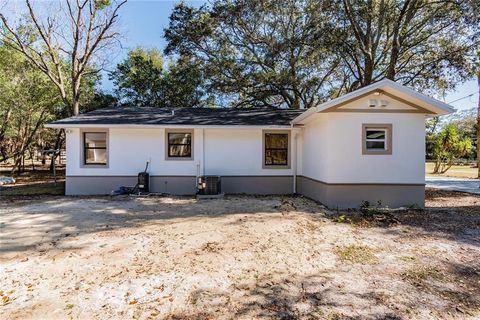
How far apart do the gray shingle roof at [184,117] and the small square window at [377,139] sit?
124 inches

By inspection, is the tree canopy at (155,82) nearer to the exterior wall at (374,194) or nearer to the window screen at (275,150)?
the window screen at (275,150)

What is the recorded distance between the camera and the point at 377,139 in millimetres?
8195

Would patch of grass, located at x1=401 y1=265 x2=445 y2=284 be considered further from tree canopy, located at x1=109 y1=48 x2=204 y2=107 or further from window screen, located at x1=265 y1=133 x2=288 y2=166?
tree canopy, located at x1=109 y1=48 x2=204 y2=107

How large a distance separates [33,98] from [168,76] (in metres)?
7.94

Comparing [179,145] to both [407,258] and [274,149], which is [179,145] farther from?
[407,258]

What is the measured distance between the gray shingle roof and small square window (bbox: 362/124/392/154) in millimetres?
3161

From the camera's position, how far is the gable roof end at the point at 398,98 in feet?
24.9

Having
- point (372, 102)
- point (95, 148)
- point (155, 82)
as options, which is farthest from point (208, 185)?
point (155, 82)

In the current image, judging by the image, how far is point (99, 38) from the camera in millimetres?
15789

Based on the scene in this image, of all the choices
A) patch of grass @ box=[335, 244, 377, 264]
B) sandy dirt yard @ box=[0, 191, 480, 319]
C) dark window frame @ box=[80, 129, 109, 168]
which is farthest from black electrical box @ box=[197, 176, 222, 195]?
patch of grass @ box=[335, 244, 377, 264]

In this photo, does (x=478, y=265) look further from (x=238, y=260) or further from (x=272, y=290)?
(x=238, y=260)

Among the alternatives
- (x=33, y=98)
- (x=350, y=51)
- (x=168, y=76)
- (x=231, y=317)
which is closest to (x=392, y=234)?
(x=231, y=317)

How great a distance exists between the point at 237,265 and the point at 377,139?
6.03 meters

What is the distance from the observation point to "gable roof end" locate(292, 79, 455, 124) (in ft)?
24.9
